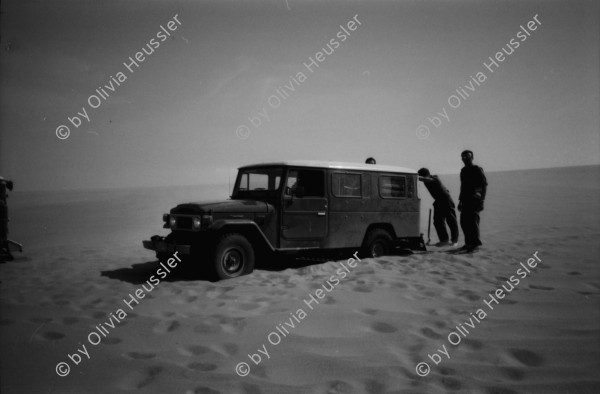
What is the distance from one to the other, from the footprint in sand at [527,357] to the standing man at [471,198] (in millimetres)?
4979

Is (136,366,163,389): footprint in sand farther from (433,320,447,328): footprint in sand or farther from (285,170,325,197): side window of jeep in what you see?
(285,170,325,197): side window of jeep

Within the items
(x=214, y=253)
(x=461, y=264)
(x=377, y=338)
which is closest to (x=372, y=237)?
(x=461, y=264)

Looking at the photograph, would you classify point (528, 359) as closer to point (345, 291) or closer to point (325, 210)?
point (345, 291)

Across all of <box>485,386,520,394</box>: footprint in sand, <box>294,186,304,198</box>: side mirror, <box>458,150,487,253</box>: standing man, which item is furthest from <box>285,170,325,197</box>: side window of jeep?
<box>485,386,520,394</box>: footprint in sand

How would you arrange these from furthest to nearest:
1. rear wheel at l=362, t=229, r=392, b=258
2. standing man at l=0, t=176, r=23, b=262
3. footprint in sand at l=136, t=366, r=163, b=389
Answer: standing man at l=0, t=176, r=23, b=262 < rear wheel at l=362, t=229, r=392, b=258 < footprint in sand at l=136, t=366, r=163, b=389

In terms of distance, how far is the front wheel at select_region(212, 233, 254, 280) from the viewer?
5609 mm

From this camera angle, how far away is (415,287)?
494 cm

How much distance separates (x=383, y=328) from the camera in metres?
3.58

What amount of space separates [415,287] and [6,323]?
4.98m

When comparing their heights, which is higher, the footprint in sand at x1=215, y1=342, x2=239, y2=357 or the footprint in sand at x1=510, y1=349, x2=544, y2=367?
the footprint in sand at x1=215, y1=342, x2=239, y2=357

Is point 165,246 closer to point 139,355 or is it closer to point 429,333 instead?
point 139,355

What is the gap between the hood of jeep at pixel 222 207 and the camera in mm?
5859

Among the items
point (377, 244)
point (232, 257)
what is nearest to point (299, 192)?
point (232, 257)

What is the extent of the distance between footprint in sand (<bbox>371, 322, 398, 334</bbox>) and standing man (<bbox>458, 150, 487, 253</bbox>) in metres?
4.94
